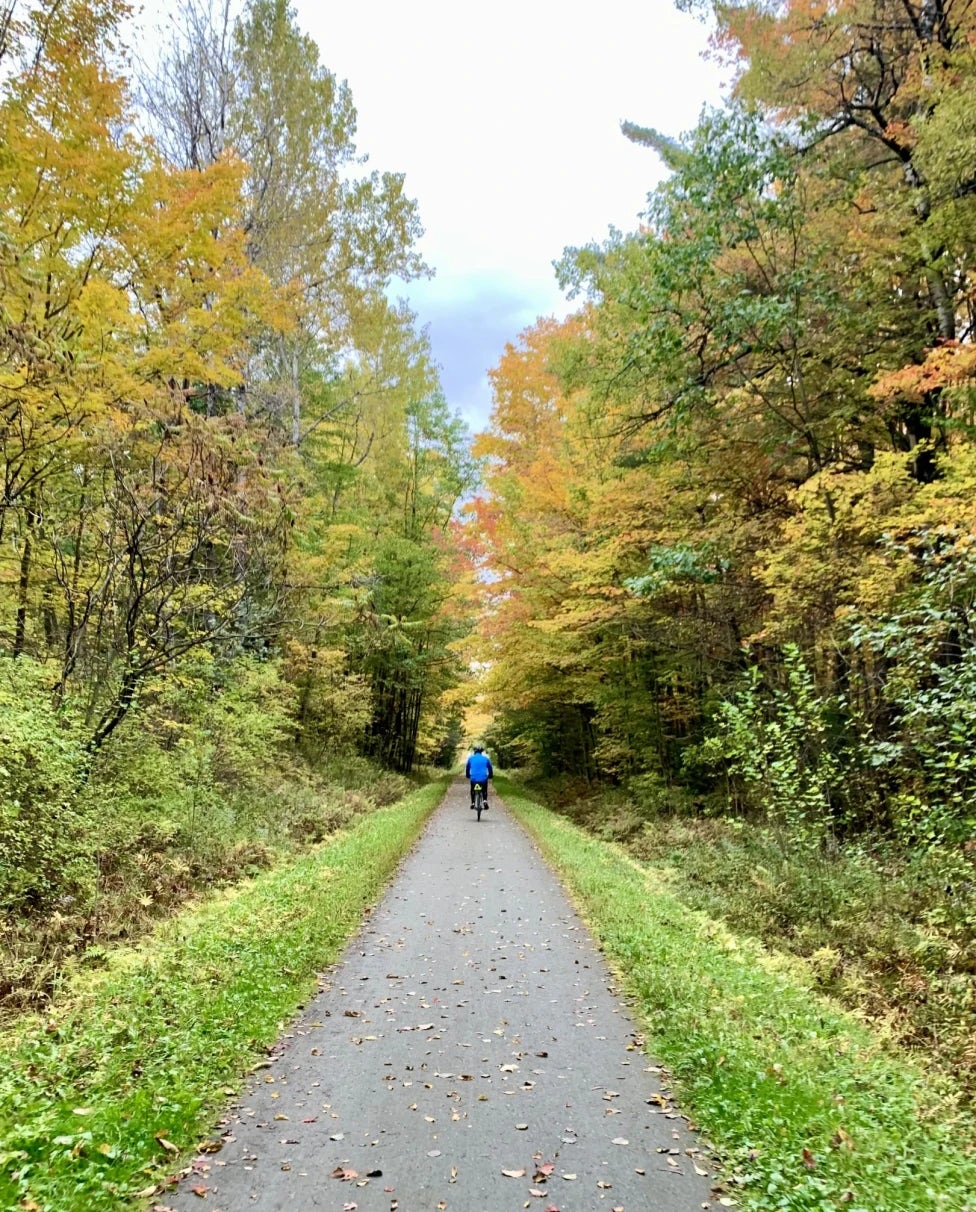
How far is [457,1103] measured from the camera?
368cm

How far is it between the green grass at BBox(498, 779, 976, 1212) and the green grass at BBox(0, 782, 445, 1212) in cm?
253

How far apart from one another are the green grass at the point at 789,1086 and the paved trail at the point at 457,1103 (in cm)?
24

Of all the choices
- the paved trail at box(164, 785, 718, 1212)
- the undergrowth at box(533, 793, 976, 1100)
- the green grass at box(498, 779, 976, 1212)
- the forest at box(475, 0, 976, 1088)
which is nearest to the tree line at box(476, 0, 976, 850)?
the forest at box(475, 0, 976, 1088)

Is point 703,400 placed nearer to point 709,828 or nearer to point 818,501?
point 818,501

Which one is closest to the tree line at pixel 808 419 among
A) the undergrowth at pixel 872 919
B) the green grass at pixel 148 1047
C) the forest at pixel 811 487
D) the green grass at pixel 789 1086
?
the forest at pixel 811 487

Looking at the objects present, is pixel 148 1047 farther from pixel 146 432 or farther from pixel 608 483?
pixel 608 483

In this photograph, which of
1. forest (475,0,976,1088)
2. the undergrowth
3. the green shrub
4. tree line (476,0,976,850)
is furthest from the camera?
tree line (476,0,976,850)

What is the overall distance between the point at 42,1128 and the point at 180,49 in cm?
1534

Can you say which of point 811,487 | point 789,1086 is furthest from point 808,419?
point 789,1086

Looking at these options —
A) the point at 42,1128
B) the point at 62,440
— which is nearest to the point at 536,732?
the point at 62,440

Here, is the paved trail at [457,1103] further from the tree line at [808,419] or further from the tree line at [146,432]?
the tree line at [808,419]

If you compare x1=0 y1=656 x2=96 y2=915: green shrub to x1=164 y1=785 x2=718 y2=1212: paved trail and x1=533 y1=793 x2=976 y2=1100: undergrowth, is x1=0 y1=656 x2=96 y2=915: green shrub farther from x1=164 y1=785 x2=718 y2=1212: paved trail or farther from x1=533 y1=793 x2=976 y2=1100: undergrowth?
x1=533 y1=793 x2=976 y2=1100: undergrowth

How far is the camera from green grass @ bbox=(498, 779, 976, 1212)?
286cm

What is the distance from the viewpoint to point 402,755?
27.3 meters
